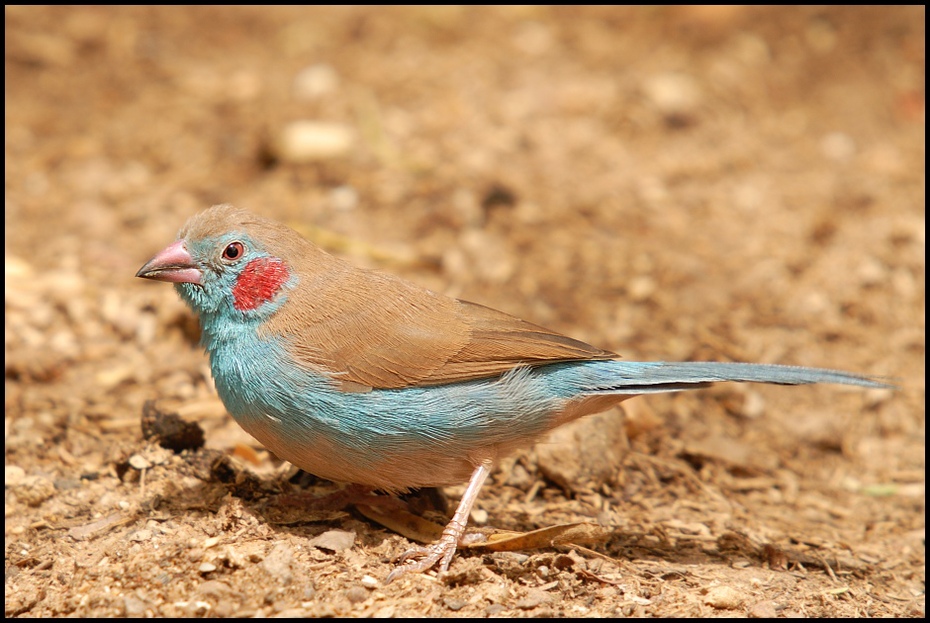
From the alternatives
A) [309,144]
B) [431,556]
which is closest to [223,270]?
[431,556]

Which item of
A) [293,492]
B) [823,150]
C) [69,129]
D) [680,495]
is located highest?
[823,150]

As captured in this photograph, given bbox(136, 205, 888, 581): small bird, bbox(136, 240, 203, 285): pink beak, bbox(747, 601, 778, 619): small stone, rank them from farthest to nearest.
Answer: bbox(136, 240, 203, 285): pink beak
bbox(136, 205, 888, 581): small bird
bbox(747, 601, 778, 619): small stone

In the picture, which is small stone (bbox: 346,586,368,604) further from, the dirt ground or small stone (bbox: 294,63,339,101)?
small stone (bbox: 294,63,339,101)

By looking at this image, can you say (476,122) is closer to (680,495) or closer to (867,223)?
(867,223)

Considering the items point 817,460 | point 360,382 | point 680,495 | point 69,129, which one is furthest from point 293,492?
point 69,129

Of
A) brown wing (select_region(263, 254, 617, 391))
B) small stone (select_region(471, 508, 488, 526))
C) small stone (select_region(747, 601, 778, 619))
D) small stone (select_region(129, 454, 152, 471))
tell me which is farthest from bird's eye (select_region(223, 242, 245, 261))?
small stone (select_region(747, 601, 778, 619))

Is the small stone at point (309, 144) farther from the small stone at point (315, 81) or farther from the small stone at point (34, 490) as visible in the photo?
the small stone at point (34, 490)

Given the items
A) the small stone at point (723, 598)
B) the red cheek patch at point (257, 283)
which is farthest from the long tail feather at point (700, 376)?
the red cheek patch at point (257, 283)
